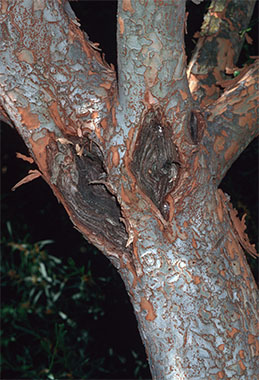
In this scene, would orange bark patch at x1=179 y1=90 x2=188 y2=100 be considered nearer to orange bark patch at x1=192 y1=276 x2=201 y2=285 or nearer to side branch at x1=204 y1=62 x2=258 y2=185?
side branch at x1=204 y1=62 x2=258 y2=185

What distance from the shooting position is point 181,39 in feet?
3.84

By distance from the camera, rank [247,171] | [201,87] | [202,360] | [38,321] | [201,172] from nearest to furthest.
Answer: [202,360] < [201,172] < [201,87] < [247,171] < [38,321]

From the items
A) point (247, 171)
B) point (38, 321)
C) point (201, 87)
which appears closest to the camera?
point (201, 87)

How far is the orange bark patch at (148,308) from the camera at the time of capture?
1.14 metres

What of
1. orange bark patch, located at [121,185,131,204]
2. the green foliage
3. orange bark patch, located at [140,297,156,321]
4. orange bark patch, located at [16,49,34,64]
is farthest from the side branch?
the green foliage

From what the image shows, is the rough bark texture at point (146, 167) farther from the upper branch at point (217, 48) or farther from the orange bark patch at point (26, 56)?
the upper branch at point (217, 48)

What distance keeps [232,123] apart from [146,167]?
0.30 meters

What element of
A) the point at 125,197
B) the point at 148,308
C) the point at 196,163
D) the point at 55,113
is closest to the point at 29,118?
the point at 55,113

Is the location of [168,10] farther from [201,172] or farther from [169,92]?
[201,172]

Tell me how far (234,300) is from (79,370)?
145 cm

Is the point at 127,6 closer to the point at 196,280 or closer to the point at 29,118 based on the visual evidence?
the point at 29,118

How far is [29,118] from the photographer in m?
1.22

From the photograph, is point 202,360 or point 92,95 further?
point 92,95

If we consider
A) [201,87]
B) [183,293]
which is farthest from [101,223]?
[201,87]
